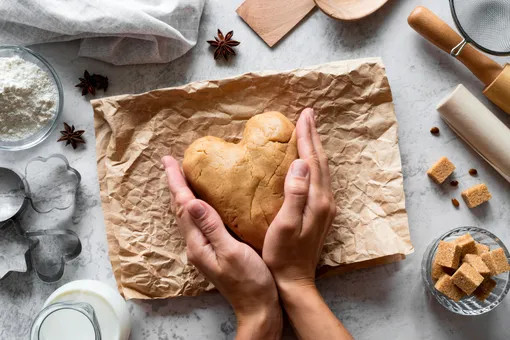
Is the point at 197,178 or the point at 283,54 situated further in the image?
the point at 283,54

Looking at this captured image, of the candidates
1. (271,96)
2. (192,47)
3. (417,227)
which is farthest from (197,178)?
(417,227)

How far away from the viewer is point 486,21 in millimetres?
1993

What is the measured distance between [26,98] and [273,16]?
94 cm

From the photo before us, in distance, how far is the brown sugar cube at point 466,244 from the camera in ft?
5.86

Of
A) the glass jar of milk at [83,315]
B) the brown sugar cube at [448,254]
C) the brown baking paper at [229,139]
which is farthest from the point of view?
the brown baking paper at [229,139]

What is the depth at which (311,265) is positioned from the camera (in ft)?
5.80

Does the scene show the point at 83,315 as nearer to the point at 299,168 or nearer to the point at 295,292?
the point at 295,292

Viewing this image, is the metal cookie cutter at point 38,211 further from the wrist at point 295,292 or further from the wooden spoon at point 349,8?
the wooden spoon at point 349,8

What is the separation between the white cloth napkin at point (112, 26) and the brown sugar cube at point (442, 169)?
1003 millimetres

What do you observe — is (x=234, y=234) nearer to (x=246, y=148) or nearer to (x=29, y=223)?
(x=246, y=148)

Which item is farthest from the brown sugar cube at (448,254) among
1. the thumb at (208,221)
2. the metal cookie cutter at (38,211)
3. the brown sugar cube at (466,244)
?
the metal cookie cutter at (38,211)

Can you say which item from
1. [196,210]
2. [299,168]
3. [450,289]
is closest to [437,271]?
[450,289]

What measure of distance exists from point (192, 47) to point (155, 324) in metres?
1.04

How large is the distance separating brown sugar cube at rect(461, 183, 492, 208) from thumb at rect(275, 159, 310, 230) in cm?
66
